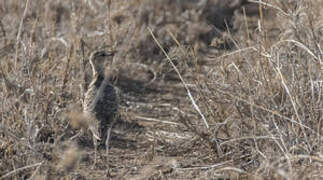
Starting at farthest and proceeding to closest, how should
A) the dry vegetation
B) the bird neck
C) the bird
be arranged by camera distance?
the bird neck < the bird < the dry vegetation

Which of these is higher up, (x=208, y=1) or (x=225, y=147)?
(x=208, y=1)

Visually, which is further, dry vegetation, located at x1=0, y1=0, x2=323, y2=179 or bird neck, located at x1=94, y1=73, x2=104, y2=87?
bird neck, located at x1=94, y1=73, x2=104, y2=87

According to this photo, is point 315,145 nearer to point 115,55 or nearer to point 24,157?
point 24,157

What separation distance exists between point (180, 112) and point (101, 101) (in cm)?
86

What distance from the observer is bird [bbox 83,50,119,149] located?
14.3 feet

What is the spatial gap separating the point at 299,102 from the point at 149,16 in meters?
2.50

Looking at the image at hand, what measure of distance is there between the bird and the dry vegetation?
0.08 meters

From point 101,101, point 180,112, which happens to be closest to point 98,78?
point 101,101

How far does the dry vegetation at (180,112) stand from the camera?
3.66 meters

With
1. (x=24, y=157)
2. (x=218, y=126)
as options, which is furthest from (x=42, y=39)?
(x=218, y=126)

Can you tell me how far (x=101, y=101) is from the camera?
4.92 meters

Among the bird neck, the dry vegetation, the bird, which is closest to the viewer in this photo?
the dry vegetation

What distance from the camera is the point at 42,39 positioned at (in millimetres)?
5402

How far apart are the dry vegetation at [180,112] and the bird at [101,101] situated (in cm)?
8
